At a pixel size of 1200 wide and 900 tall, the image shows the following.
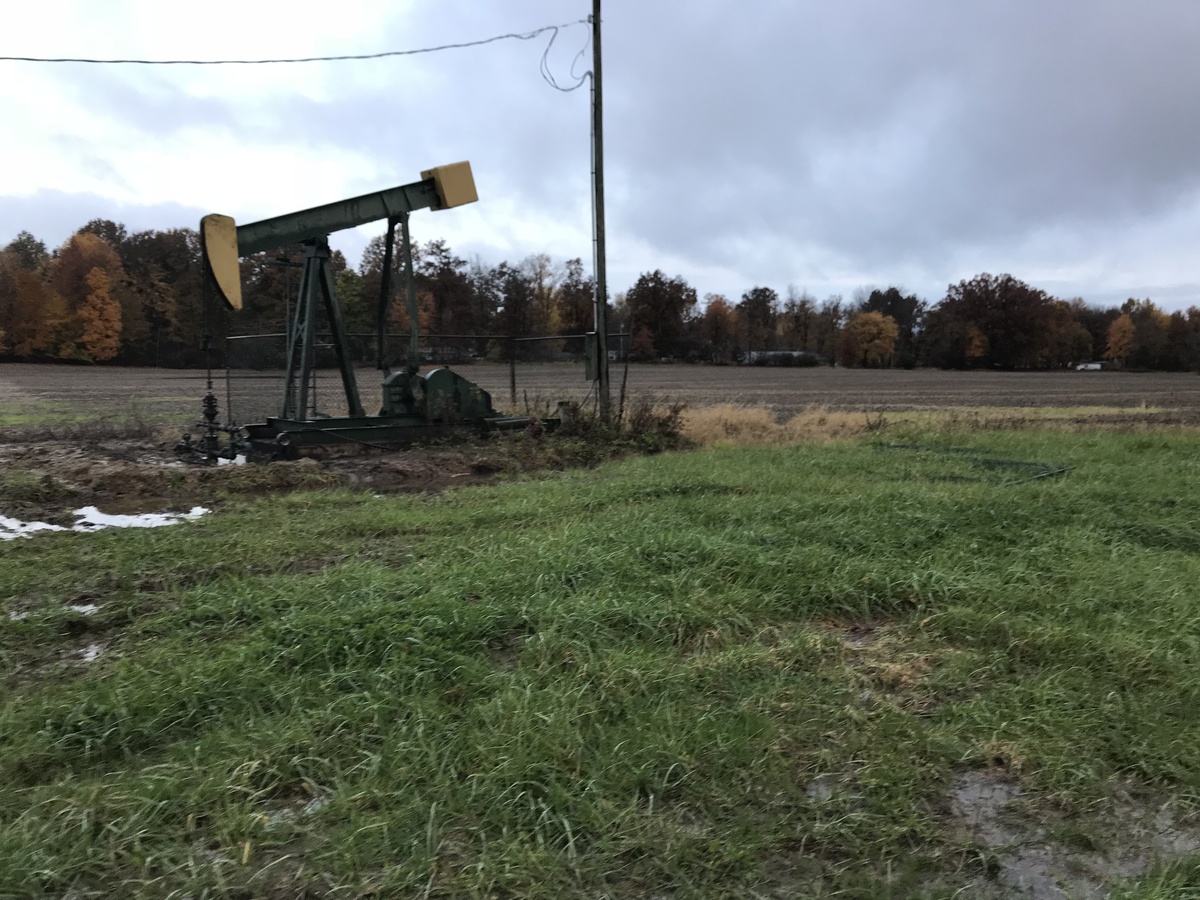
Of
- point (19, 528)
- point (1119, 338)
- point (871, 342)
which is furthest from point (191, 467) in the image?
point (1119, 338)

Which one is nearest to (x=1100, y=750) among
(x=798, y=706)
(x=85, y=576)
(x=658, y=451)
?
(x=798, y=706)

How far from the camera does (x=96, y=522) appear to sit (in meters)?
6.00

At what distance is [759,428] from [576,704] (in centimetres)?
1146

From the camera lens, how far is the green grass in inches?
78.0

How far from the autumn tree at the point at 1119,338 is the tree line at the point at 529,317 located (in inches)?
11.1

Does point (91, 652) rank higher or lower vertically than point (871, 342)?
lower

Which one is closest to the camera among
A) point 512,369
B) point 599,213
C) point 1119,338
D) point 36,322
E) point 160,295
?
point 599,213

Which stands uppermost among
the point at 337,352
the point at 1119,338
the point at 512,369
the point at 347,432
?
the point at 1119,338

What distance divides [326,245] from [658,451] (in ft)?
18.4

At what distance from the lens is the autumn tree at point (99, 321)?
50.6 m

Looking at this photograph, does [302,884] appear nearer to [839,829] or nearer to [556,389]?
[839,829]

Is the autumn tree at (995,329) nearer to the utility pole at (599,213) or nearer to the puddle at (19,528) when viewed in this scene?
the utility pole at (599,213)

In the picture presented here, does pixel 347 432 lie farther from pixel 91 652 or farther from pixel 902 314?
pixel 902 314

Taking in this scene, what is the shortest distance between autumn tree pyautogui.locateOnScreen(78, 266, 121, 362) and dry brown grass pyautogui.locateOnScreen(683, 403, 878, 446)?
51701 millimetres
